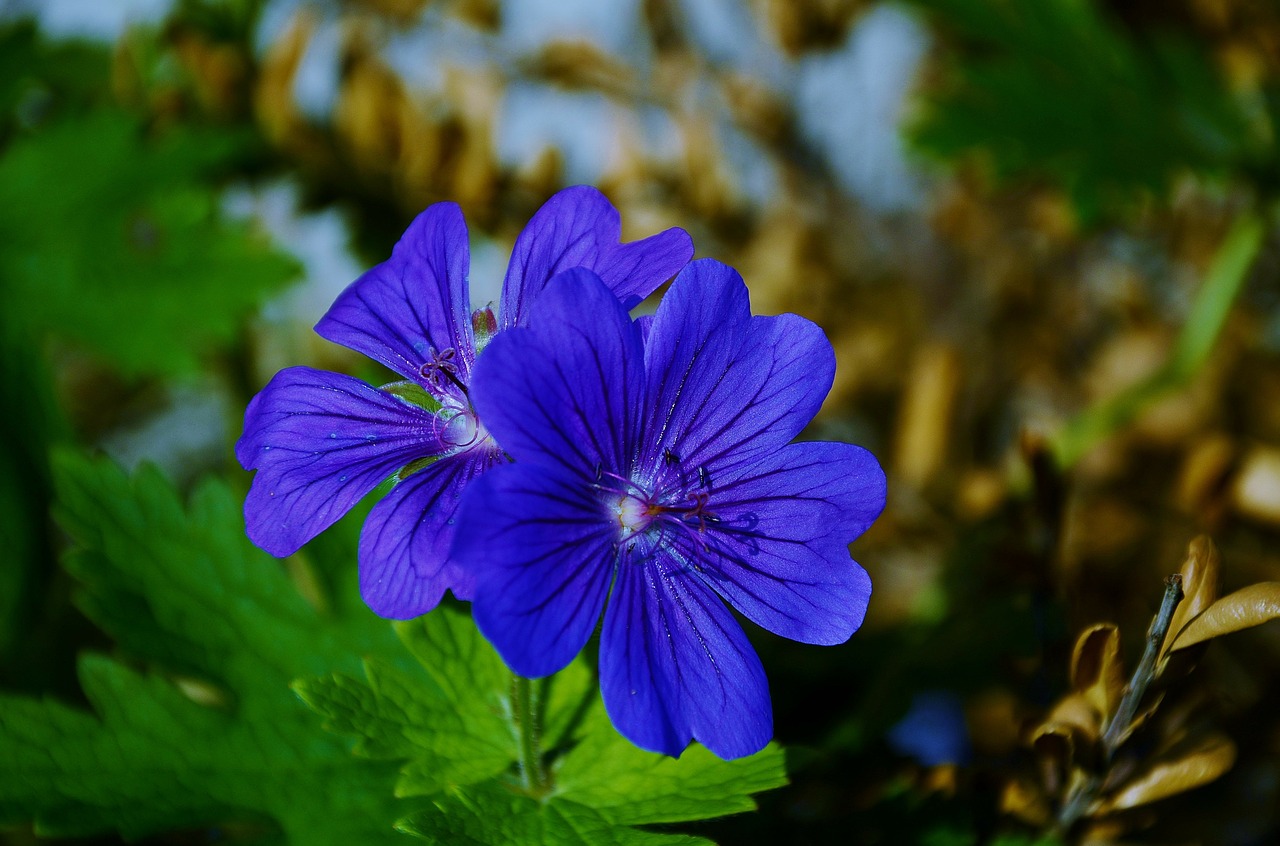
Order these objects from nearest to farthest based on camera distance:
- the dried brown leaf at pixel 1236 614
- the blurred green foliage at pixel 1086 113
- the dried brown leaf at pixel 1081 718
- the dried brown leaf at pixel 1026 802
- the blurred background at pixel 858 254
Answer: the dried brown leaf at pixel 1236 614 < the dried brown leaf at pixel 1081 718 < the dried brown leaf at pixel 1026 802 < the blurred background at pixel 858 254 < the blurred green foliage at pixel 1086 113

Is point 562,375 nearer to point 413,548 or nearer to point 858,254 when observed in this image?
point 413,548

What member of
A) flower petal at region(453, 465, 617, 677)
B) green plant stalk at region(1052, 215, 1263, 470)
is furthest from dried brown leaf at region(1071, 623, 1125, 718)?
green plant stalk at region(1052, 215, 1263, 470)

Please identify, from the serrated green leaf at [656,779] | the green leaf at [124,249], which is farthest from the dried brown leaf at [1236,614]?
the green leaf at [124,249]

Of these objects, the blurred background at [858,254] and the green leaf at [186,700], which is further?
the blurred background at [858,254]

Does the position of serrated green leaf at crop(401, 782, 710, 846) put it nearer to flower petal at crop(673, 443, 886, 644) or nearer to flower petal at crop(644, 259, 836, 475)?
flower petal at crop(673, 443, 886, 644)

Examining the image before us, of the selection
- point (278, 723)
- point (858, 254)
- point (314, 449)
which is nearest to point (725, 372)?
point (314, 449)

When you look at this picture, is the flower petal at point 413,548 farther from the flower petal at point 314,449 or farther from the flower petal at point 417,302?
the flower petal at point 417,302
